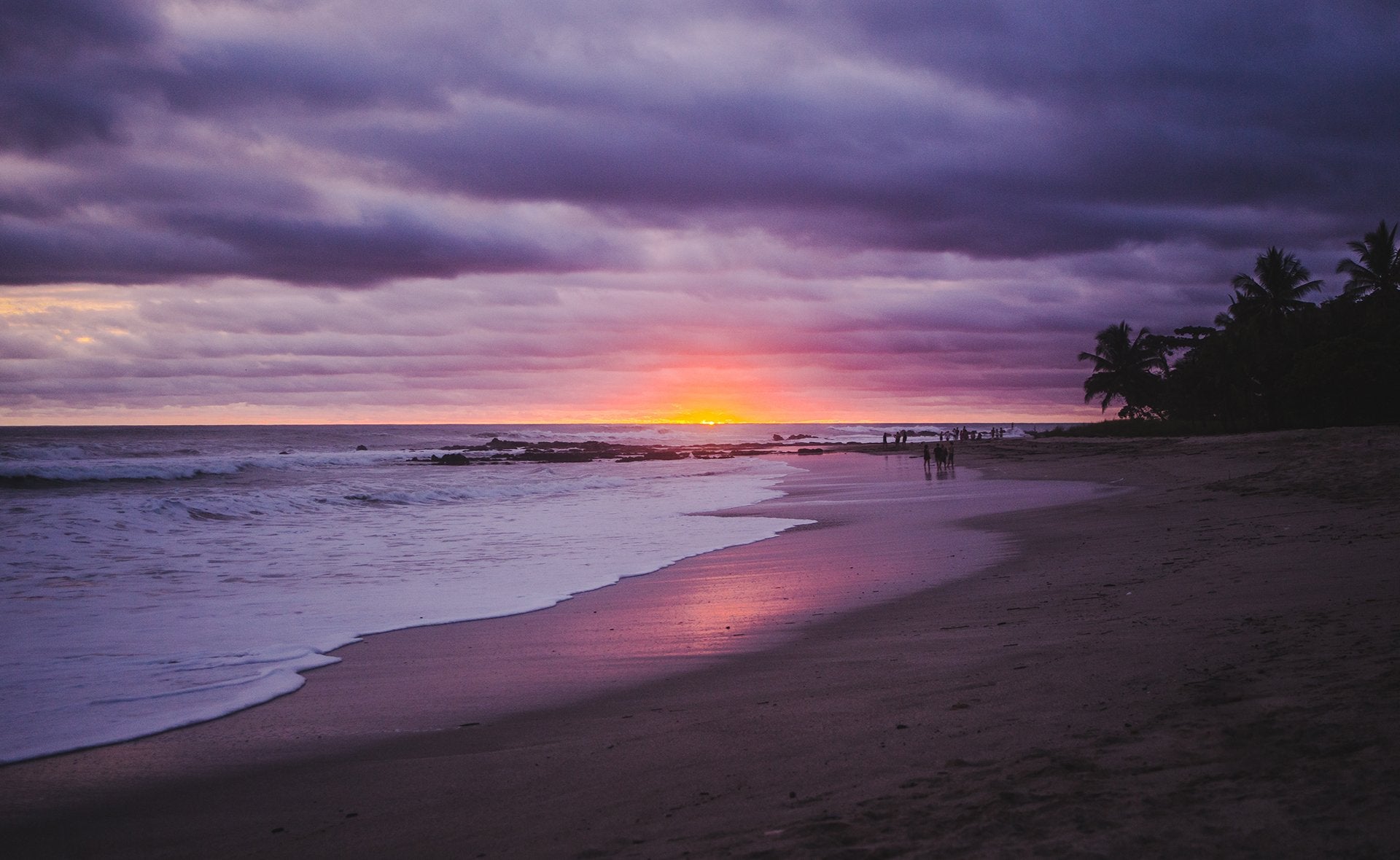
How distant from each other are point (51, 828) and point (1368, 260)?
5855 cm

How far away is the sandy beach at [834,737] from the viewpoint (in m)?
3.34

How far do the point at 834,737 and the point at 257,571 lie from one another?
10982 mm

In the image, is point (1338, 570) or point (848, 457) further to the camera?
point (848, 457)

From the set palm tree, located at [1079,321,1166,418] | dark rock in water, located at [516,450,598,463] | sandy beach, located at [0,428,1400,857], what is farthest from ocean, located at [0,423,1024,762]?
palm tree, located at [1079,321,1166,418]

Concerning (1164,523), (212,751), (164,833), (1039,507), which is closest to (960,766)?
(164,833)

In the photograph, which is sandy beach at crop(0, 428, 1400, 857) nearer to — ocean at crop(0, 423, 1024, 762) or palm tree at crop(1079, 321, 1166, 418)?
ocean at crop(0, 423, 1024, 762)

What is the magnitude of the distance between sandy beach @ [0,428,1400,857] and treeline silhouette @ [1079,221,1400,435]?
34.9 metres

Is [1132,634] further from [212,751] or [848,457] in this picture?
[848,457]

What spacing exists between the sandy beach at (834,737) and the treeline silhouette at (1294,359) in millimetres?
34945

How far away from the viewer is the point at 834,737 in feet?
15.2

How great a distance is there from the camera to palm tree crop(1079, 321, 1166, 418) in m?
71.9

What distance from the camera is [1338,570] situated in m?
7.70

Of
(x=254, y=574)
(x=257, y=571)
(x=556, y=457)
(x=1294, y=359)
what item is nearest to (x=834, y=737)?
(x=254, y=574)

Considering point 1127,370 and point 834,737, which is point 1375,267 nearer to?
point 1127,370
